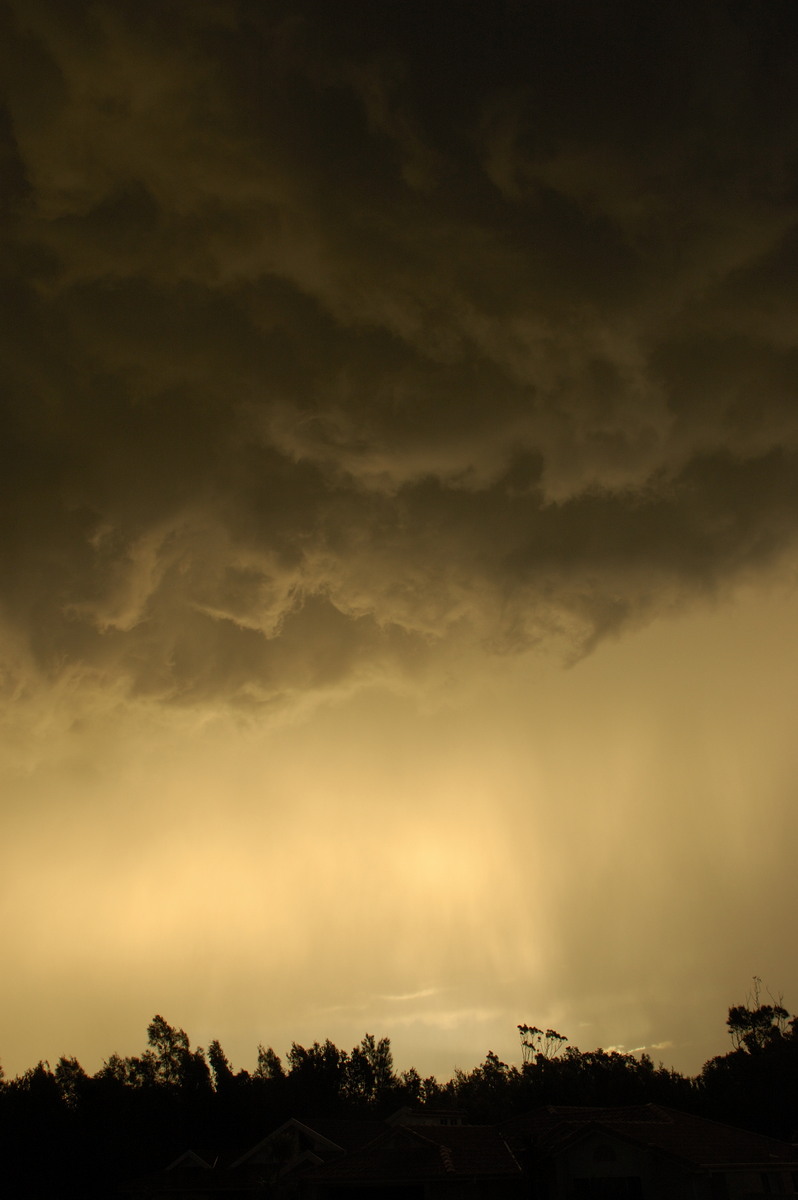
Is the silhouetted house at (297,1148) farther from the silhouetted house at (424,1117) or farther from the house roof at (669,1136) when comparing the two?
the house roof at (669,1136)

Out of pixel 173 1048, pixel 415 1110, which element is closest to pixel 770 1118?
pixel 415 1110

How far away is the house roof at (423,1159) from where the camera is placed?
38094 millimetres

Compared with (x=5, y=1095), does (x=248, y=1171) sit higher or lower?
lower

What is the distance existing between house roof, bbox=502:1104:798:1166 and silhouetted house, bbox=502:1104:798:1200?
0.05 metres

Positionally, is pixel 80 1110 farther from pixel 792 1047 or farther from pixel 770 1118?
pixel 792 1047

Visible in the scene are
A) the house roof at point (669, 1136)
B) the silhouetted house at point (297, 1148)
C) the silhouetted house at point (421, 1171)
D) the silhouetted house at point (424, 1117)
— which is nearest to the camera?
the silhouetted house at point (421, 1171)

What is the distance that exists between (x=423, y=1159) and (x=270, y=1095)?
5458cm

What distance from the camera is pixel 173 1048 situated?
317 feet

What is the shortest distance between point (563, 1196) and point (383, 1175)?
844 centimetres

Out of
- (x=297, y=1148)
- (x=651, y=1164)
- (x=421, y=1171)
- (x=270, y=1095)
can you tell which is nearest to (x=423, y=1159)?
(x=421, y=1171)

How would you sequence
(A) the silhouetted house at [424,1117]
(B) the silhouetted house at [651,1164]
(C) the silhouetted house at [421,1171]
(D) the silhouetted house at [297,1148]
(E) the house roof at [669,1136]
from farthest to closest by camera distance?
(A) the silhouetted house at [424,1117], (D) the silhouetted house at [297,1148], (E) the house roof at [669,1136], (C) the silhouetted house at [421,1171], (B) the silhouetted house at [651,1164]

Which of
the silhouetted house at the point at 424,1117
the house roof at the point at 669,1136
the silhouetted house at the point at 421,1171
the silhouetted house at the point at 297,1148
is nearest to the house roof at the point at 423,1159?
the silhouetted house at the point at 421,1171

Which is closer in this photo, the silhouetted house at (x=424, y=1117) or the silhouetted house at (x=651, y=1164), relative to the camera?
the silhouetted house at (x=651, y=1164)

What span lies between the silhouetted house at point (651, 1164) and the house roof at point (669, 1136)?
48 mm
